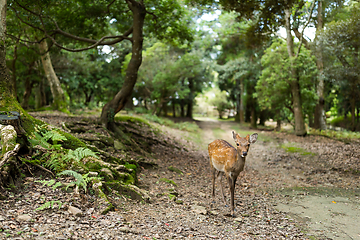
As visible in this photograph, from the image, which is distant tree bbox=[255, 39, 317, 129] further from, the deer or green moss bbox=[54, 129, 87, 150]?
green moss bbox=[54, 129, 87, 150]

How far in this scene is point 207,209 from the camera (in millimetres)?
6039

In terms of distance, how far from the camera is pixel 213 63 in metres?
31.0

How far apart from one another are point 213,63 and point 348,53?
1833 cm

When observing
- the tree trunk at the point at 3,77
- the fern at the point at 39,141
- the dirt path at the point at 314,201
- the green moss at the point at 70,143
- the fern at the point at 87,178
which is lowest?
the dirt path at the point at 314,201

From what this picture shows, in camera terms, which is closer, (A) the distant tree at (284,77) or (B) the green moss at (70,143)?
(B) the green moss at (70,143)

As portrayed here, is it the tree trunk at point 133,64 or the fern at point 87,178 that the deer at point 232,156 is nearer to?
the fern at point 87,178

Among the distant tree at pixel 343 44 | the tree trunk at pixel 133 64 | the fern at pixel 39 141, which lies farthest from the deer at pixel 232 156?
the distant tree at pixel 343 44

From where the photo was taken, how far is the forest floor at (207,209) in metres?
3.90

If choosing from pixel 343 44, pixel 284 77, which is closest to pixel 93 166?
pixel 343 44

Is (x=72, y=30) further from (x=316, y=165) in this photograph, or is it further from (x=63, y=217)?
(x=316, y=165)

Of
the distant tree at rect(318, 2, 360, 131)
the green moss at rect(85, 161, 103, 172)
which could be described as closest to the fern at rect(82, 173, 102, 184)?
the green moss at rect(85, 161, 103, 172)

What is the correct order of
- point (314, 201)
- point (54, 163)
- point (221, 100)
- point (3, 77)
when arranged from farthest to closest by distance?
point (221, 100) < point (314, 201) < point (3, 77) < point (54, 163)

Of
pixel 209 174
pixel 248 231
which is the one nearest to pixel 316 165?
pixel 209 174

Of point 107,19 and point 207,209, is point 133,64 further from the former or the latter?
point 207,209
